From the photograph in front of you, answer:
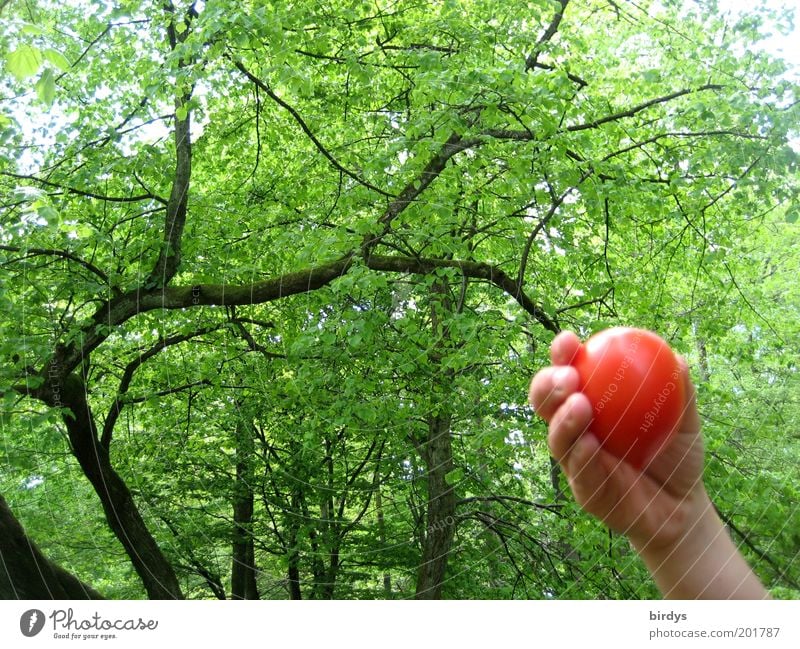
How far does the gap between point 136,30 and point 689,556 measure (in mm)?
2167

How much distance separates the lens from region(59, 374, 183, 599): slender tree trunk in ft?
6.66

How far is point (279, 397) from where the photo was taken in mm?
2609

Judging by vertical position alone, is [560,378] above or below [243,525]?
below

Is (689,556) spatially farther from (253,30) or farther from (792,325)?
(792,325)

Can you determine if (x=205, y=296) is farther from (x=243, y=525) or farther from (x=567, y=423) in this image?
(x=567, y=423)

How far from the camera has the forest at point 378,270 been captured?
73.9 inches

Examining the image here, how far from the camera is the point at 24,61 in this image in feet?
2.57

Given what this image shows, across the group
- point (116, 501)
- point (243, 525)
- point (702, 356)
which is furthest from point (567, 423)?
point (243, 525)

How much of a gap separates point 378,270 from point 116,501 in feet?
3.21

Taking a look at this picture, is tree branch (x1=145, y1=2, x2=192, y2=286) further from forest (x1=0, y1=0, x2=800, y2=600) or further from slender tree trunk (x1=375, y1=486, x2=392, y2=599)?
slender tree trunk (x1=375, y1=486, x2=392, y2=599)
